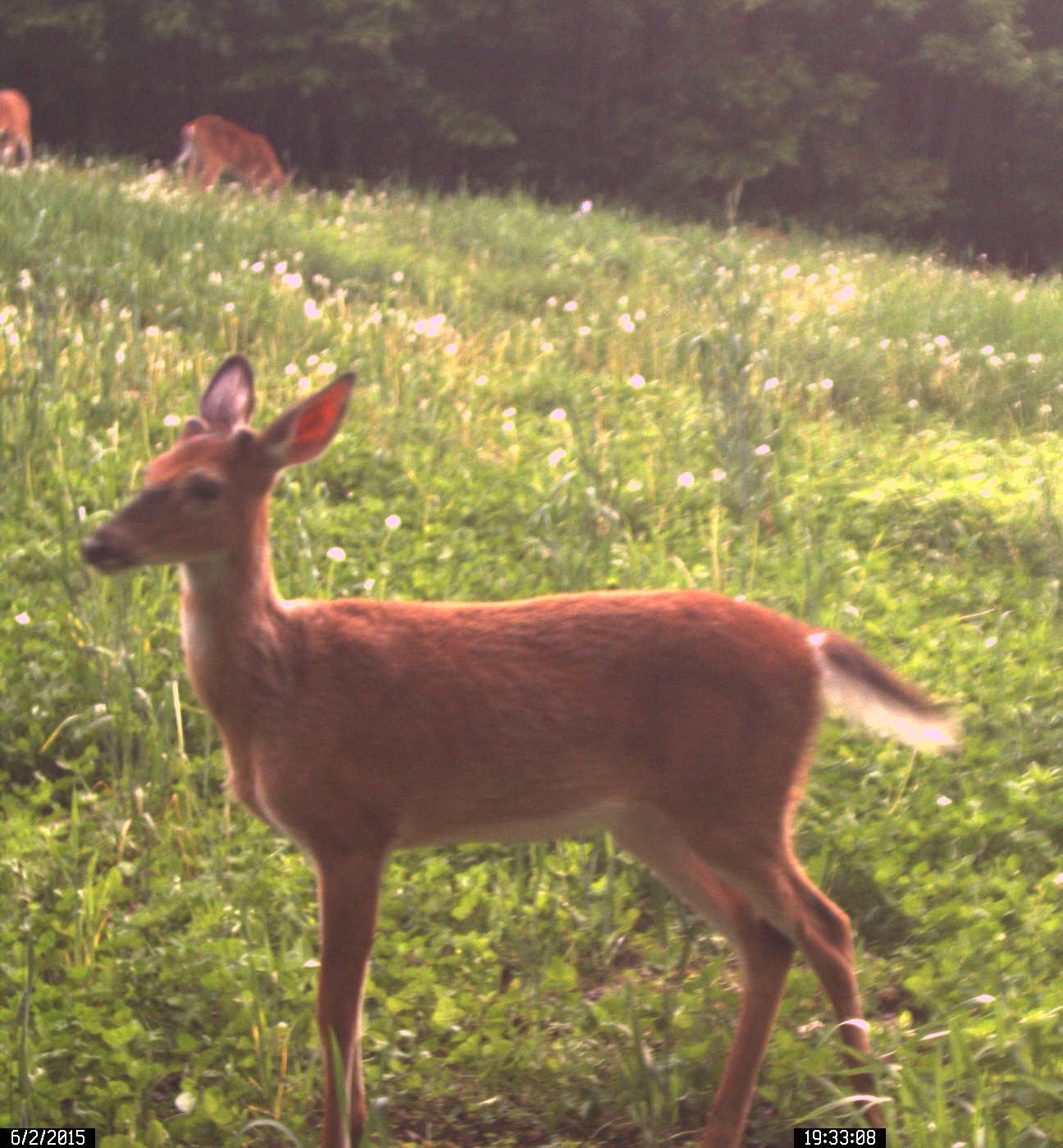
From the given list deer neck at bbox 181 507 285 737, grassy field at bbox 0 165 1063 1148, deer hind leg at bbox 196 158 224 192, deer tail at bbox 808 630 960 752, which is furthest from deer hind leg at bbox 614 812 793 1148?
deer hind leg at bbox 196 158 224 192

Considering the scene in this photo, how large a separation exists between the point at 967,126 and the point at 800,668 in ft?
79.5

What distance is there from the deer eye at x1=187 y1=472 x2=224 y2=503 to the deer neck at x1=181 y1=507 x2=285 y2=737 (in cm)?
13

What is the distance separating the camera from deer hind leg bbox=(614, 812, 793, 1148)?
3092 millimetres

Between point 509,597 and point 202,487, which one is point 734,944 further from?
point 509,597

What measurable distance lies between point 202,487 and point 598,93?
2132 centimetres

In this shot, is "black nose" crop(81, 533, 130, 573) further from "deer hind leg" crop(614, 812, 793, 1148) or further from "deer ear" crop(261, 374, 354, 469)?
"deer hind leg" crop(614, 812, 793, 1148)

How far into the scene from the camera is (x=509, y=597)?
5094 millimetres

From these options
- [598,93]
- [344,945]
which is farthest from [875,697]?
[598,93]

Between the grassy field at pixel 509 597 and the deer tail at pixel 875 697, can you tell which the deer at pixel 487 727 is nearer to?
the deer tail at pixel 875 697

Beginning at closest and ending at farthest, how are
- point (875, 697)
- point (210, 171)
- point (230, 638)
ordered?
1. point (230, 638)
2. point (875, 697)
3. point (210, 171)

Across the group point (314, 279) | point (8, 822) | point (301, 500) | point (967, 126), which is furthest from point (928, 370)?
point (967, 126)

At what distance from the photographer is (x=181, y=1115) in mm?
3107

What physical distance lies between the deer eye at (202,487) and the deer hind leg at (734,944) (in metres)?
1.12

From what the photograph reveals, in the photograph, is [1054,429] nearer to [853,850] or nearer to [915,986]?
[853,850]
